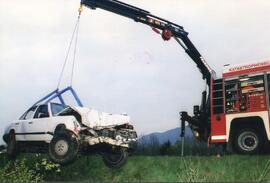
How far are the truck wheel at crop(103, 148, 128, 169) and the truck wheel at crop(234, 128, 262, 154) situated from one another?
3.81m

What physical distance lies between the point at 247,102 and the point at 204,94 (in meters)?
2.26

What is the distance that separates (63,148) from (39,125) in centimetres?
138

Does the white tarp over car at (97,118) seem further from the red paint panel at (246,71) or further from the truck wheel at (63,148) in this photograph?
the red paint panel at (246,71)

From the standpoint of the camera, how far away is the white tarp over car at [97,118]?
34.7 feet

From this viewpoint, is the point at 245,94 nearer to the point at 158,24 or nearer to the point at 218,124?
the point at 218,124

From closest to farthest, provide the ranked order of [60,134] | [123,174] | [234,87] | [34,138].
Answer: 1. [60,134]
2. [34,138]
3. [123,174]
4. [234,87]

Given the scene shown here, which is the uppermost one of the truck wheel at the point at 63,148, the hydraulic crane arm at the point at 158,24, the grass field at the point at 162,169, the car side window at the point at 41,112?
the hydraulic crane arm at the point at 158,24

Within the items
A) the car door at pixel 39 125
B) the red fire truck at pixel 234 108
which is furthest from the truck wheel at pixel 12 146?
the red fire truck at pixel 234 108

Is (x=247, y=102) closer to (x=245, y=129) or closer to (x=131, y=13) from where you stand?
(x=245, y=129)

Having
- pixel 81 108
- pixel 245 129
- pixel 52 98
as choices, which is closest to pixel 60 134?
pixel 81 108

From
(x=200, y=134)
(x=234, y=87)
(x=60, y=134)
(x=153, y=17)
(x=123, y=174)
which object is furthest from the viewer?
(x=153, y=17)

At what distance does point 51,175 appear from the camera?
13.0 meters

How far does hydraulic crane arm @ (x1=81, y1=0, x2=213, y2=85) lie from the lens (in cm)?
1438

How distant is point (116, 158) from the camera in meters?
12.1
